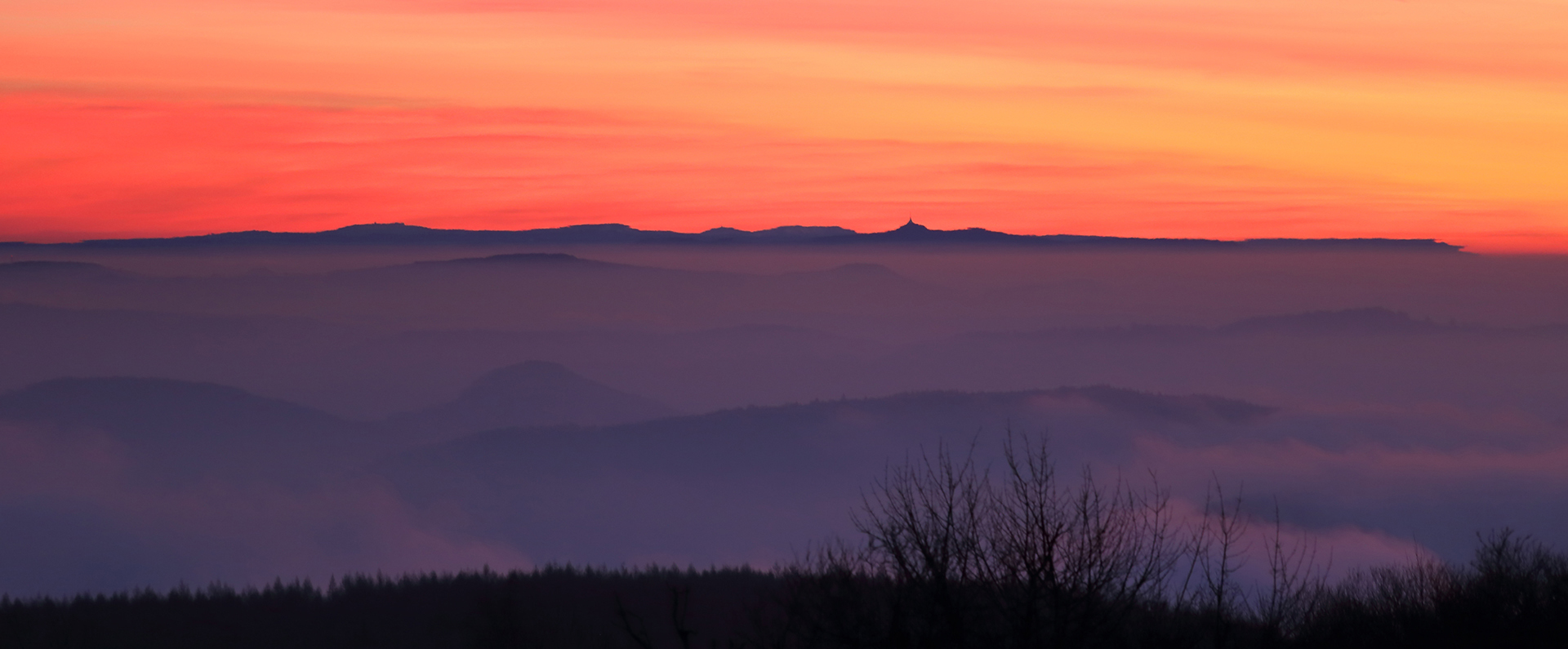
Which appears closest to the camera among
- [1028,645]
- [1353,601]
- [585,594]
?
[1028,645]

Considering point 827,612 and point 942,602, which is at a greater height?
point 942,602

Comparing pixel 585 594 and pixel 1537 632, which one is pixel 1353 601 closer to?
pixel 1537 632

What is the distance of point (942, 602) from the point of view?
56.2 ft

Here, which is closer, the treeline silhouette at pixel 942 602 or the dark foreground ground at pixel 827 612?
the treeline silhouette at pixel 942 602

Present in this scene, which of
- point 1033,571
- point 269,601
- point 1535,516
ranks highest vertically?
point 1033,571

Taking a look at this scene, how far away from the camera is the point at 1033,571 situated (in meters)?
17.2

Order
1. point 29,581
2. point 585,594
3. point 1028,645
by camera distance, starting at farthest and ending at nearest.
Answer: point 29,581, point 585,594, point 1028,645

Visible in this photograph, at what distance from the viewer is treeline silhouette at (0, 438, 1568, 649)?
17.8 meters

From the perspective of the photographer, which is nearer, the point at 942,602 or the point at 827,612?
the point at 942,602

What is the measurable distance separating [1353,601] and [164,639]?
1672 inches

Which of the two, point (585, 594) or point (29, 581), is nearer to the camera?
point (585, 594)

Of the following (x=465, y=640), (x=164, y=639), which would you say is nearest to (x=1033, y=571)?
(x=465, y=640)

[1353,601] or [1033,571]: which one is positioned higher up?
[1033,571]

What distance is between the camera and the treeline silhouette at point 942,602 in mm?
17766
